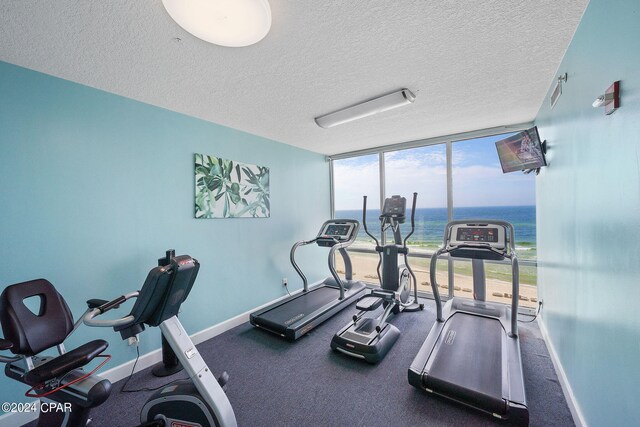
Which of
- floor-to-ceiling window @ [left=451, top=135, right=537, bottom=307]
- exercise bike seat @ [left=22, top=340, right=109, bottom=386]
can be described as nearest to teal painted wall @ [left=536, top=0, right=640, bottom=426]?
floor-to-ceiling window @ [left=451, top=135, right=537, bottom=307]

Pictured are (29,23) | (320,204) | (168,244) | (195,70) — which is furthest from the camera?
(320,204)

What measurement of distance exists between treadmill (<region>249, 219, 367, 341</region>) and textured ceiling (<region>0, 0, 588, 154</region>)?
6.38 feet

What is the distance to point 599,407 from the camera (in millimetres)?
1391

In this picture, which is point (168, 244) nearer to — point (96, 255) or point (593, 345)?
point (96, 255)

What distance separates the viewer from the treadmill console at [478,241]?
2596mm

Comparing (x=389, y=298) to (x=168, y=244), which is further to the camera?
(x=389, y=298)

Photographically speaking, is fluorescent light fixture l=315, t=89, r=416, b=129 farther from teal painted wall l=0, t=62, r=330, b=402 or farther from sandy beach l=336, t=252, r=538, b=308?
sandy beach l=336, t=252, r=538, b=308

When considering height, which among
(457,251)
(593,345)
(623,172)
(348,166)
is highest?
(348,166)

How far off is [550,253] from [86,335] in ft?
14.8

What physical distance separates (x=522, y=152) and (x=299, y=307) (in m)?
3.39

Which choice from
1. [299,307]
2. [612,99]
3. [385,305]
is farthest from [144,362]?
[612,99]

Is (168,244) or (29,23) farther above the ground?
(29,23)

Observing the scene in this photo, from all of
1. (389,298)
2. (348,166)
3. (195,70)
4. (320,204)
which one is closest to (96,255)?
(195,70)

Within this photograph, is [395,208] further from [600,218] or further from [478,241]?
[600,218]
